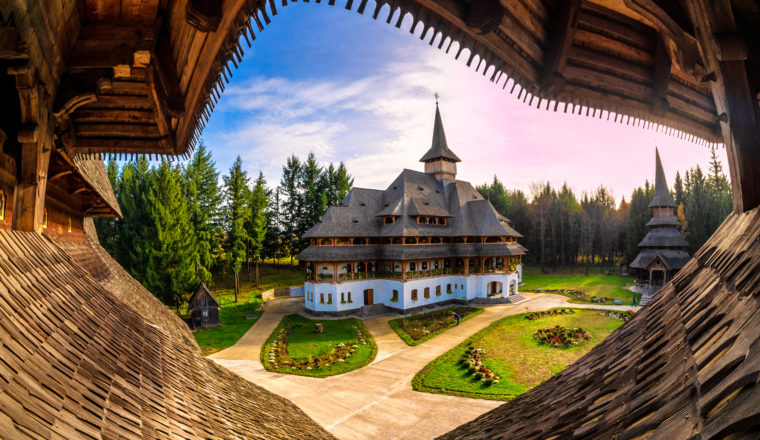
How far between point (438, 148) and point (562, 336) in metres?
22.6

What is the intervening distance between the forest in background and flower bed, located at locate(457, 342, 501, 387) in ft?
69.3

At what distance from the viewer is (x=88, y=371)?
281 cm

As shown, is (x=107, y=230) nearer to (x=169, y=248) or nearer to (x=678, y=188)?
(x=169, y=248)

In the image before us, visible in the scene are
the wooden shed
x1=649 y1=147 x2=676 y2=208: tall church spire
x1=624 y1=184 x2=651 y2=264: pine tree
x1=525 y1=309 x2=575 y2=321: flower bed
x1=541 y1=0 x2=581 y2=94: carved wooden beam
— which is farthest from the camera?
x1=624 y1=184 x2=651 y2=264: pine tree

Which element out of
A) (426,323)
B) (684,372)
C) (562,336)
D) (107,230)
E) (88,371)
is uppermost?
(107,230)

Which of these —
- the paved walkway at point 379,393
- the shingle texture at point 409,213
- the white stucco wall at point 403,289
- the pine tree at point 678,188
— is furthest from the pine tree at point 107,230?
the pine tree at point 678,188

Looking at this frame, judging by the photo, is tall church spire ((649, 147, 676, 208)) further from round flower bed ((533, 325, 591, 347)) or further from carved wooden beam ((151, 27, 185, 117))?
carved wooden beam ((151, 27, 185, 117))

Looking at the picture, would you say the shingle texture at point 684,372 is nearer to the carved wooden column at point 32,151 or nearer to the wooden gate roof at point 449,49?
the wooden gate roof at point 449,49

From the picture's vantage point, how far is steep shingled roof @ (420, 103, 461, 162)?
3659 cm

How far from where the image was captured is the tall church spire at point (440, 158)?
36656 millimetres

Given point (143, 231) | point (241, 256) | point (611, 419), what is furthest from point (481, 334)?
point (143, 231)

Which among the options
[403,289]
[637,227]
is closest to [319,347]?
[403,289]

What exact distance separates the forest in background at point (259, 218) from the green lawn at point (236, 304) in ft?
5.72

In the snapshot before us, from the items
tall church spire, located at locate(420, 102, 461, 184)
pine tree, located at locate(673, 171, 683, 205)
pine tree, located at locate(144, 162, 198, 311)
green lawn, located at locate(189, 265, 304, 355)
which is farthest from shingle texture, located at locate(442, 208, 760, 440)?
pine tree, located at locate(673, 171, 683, 205)
